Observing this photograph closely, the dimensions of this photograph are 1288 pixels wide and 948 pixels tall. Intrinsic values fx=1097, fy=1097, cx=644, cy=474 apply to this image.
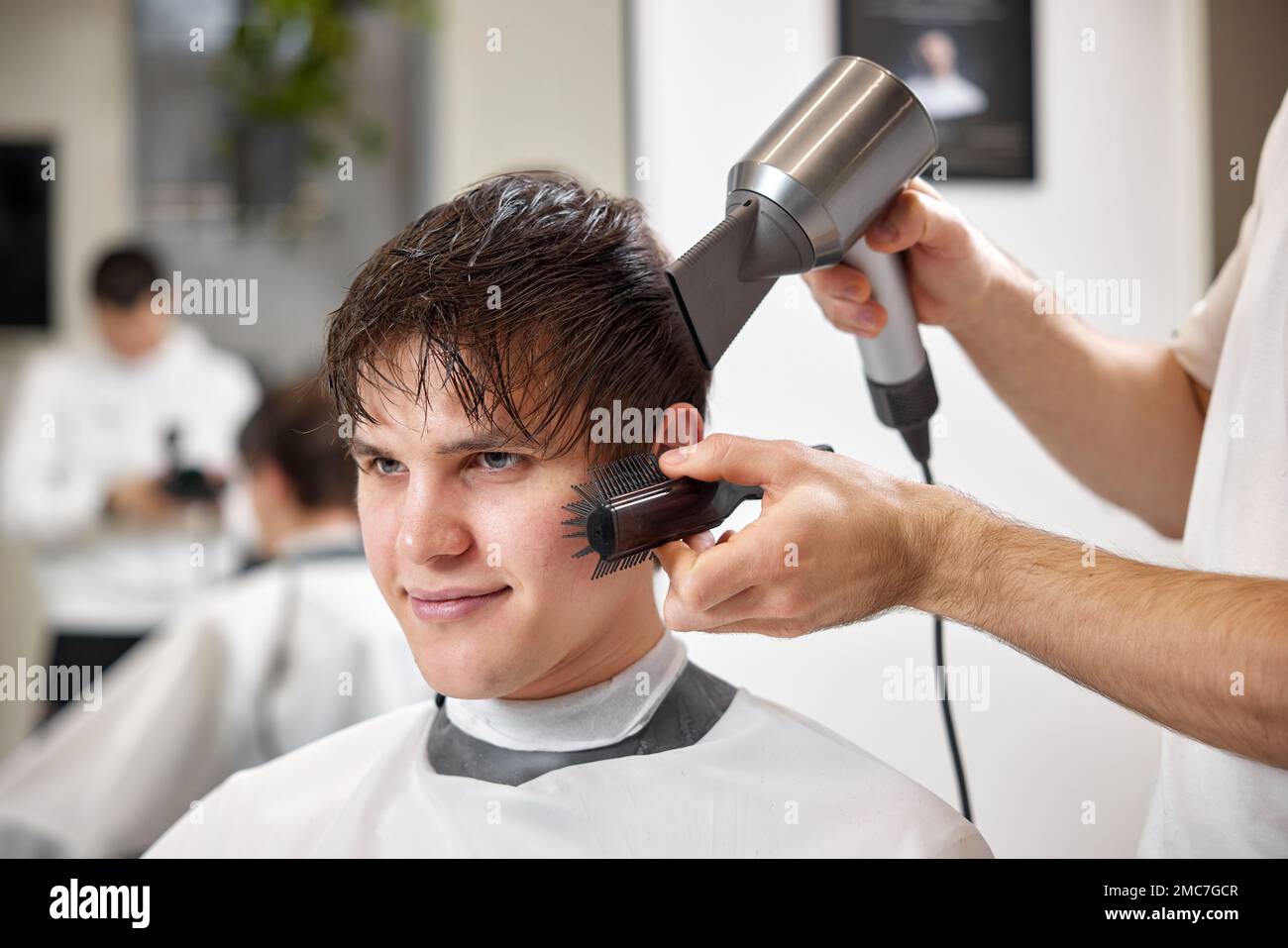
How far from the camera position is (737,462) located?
3.14 ft

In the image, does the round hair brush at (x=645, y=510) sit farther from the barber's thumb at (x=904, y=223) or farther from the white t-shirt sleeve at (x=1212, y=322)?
the white t-shirt sleeve at (x=1212, y=322)

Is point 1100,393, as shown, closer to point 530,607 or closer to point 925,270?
point 925,270

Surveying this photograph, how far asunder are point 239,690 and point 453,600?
170 cm

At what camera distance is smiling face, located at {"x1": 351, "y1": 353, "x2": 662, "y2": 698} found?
44.3 inches

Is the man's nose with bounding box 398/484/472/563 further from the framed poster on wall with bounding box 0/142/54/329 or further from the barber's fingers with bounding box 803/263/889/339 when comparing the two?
the framed poster on wall with bounding box 0/142/54/329

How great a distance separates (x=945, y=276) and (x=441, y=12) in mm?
2200

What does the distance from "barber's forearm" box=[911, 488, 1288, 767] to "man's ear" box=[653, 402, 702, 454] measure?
30 cm

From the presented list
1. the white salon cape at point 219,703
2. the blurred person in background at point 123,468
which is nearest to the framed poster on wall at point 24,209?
the blurred person in background at point 123,468

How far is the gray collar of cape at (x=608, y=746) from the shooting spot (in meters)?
1.25

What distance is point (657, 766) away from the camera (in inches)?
48.3

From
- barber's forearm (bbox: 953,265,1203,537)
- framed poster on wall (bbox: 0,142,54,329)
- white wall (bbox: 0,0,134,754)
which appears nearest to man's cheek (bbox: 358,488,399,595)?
barber's forearm (bbox: 953,265,1203,537)

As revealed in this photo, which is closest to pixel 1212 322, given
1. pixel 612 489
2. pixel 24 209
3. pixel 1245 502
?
pixel 1245 502
